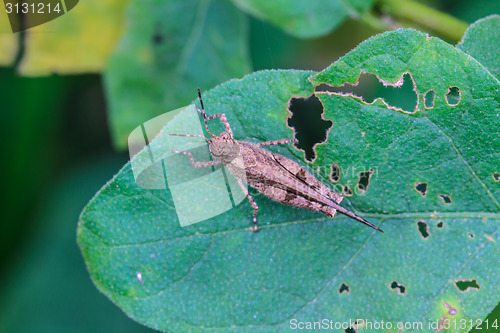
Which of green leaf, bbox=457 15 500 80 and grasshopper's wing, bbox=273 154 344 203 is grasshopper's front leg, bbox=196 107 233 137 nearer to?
grasshopper's wing, bbox=273 154 344 203

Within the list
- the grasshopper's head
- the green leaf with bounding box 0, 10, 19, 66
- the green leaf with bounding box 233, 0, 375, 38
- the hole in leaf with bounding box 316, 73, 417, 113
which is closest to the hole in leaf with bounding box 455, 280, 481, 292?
the hole in leaf with bounding box 316, 73, 417, 113

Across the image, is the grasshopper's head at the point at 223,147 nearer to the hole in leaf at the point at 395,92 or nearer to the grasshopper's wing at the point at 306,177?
the grasshopper's wing at the point at 306,177

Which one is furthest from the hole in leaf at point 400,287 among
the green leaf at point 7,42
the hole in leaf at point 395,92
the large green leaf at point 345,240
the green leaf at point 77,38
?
the green leaf at point 7,42

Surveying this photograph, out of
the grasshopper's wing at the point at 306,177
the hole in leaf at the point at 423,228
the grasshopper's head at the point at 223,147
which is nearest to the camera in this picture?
the hole in leaf at the point at 423,228

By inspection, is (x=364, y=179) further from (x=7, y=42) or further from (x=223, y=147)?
(x=7, y=42)

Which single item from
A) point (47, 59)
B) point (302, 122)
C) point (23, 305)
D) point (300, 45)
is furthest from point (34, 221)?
point (300, 45)

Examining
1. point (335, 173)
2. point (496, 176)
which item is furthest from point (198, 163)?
point (496, 176)

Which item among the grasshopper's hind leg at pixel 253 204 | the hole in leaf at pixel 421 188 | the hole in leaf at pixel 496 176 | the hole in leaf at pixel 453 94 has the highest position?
the hole in leaf at pixel 453 94

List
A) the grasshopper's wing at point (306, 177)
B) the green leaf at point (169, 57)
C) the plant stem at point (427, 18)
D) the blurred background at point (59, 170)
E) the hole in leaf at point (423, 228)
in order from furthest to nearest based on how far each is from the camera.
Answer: the blurred background at point (59, 170)
the green leaf at point (169, 57)
the plant stem at point (427, 18)
the grasshopper's wing at point (306, 177)
the hole in leaf at point (423, 228)
